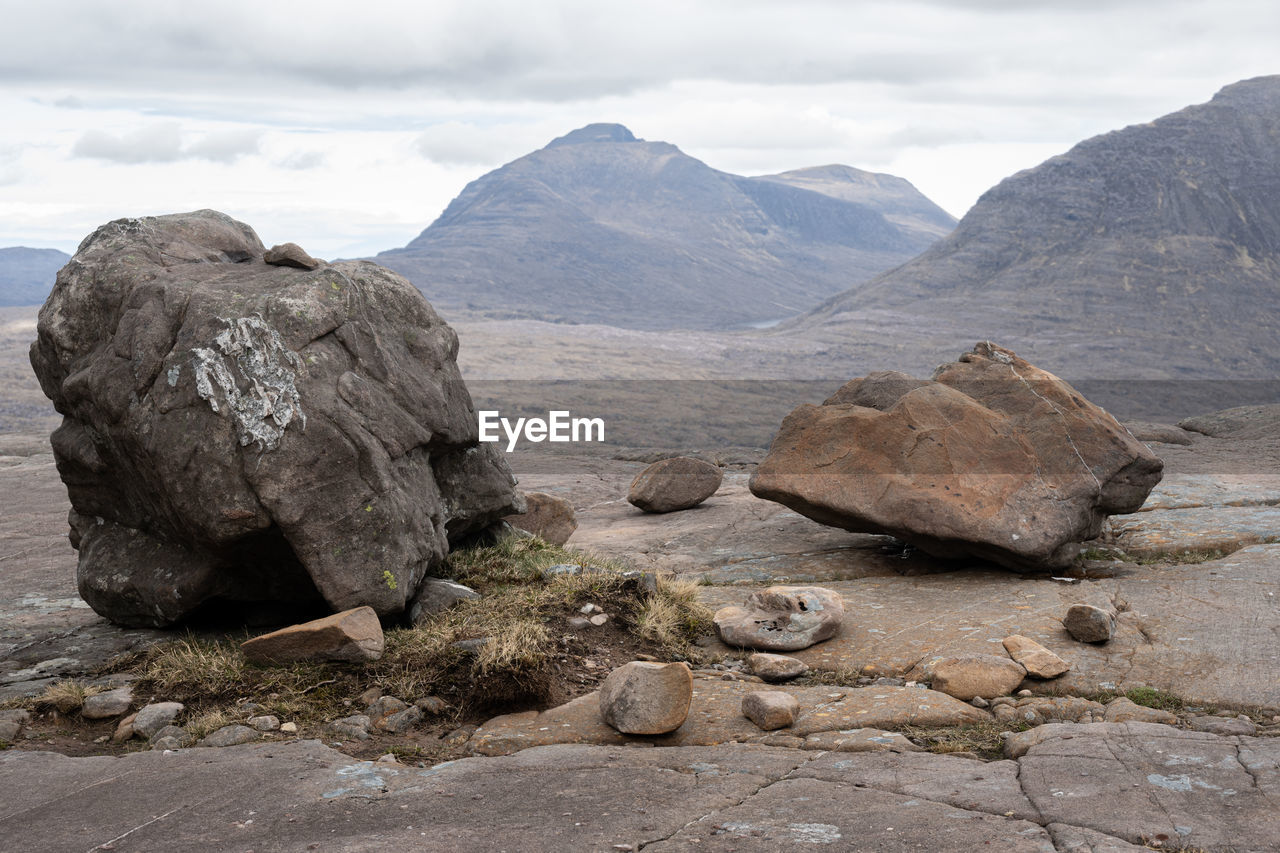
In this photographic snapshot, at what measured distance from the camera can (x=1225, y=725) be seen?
18.0ft

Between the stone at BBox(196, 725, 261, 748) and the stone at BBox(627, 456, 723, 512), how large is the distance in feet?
25.8

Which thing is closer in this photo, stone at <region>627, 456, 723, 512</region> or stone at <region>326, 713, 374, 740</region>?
stone at <region>326, 713, 374, 740</region>

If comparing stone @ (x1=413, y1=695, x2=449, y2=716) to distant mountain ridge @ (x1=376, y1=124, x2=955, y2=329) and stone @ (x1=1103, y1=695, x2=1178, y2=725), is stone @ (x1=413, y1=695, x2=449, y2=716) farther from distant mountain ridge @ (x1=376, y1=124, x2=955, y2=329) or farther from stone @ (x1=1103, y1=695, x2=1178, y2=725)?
distant mountain ridge @ (x1=376, y1=124, x2=955, y2=329)

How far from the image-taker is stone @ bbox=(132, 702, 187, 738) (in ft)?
19.5

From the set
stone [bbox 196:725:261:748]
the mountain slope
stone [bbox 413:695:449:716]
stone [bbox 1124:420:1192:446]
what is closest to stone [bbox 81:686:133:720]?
stone [bbox 196:725:261:748]

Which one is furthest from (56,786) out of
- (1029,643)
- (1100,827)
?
(1029,643)

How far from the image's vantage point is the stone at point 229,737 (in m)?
5.68

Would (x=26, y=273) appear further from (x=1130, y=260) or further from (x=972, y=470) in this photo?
(x=972, y=470)

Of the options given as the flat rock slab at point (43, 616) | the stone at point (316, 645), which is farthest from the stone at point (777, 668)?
the flat rock slab at point (43, 616)

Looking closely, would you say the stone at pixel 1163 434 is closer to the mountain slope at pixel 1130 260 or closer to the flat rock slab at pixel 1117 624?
the flat rock slab at pixel 1117 624

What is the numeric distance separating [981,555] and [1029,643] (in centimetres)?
232

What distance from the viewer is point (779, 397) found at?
5034cm

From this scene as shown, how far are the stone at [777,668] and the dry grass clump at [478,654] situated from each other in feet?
1.76

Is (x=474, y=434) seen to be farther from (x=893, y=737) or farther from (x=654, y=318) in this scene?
(x=654, y=318)
